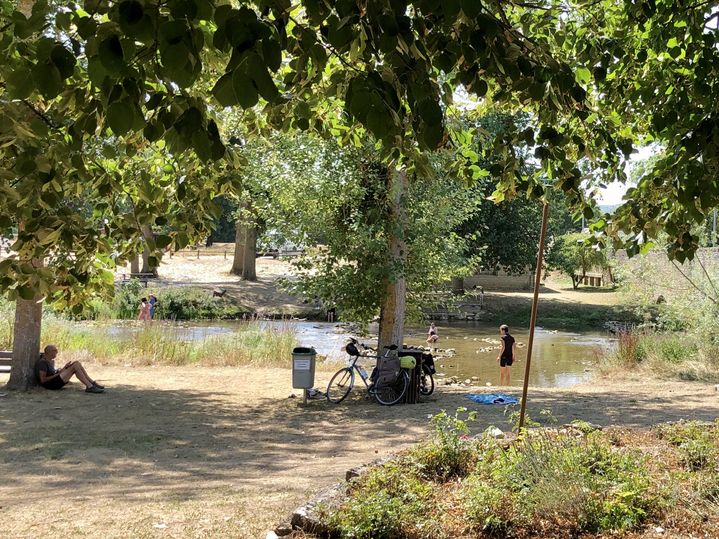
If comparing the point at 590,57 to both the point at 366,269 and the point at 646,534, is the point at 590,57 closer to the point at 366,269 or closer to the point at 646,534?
the point at 646,534

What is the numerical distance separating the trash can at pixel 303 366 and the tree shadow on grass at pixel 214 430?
15.8 inches

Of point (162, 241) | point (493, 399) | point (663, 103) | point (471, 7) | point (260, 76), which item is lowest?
point (493, 399)

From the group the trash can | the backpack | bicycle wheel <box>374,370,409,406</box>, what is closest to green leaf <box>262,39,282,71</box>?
the trash can

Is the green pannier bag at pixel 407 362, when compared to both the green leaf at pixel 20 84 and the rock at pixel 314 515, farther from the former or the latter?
the green leaf at pixel 20 84

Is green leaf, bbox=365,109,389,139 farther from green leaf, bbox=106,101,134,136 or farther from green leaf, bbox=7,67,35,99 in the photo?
green leaf, bbox=7,67,35,99

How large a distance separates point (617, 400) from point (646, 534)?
7.92 meters

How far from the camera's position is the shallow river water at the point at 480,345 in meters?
17.8

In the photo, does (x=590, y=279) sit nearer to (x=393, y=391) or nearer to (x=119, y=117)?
(x=393, y=391)

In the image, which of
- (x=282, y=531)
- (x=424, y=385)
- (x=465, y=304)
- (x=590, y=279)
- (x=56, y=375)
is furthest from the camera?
(x=590, y=279)

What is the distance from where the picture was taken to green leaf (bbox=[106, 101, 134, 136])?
193cm

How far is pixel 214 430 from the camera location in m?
9.16

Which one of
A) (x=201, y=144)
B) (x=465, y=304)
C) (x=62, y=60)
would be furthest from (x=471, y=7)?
(x=465, y=304)

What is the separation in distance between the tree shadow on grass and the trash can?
402mm

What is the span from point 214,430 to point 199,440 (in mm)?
666
